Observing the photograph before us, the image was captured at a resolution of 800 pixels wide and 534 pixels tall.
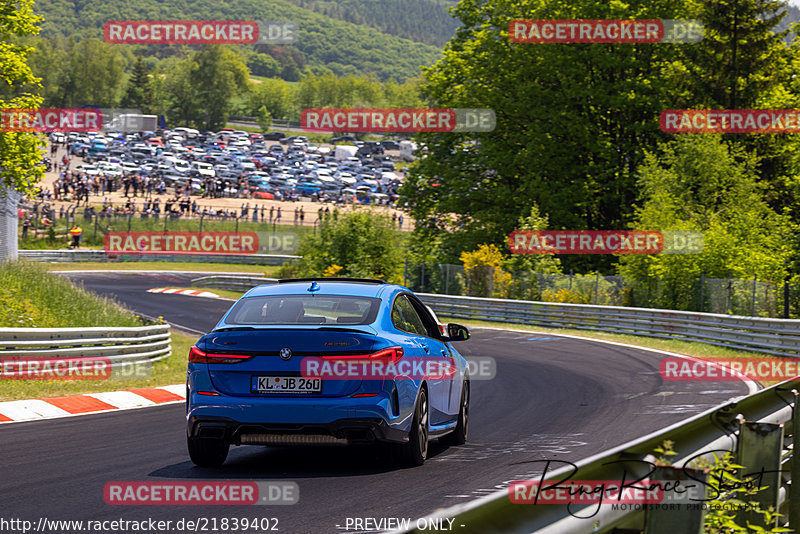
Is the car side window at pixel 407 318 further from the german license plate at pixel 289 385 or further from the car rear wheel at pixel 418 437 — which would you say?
the german license plate at pixel 289 385

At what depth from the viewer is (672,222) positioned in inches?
1474

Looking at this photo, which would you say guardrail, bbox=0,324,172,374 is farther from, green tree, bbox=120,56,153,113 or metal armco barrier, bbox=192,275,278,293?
green tree, bbox=120,56,153,113

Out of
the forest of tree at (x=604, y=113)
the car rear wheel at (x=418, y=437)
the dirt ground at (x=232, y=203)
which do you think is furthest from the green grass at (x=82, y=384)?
the dirt ground at (x=232, y=203)

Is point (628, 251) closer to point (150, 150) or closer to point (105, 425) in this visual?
point (105, 425)

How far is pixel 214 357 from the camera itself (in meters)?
8.34

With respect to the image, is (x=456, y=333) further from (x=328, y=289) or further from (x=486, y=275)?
(x=486, y=275)

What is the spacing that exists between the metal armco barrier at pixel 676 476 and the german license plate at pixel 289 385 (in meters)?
3.58

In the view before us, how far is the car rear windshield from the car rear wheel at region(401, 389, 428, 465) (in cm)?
87

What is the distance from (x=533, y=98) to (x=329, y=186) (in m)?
66.0

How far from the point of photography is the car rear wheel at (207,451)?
8648 millimetres

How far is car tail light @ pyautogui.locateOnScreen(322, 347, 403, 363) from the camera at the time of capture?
8.17 metres

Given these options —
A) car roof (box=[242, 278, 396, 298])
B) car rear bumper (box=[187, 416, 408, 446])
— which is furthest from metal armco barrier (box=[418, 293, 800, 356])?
car rear bumper (box=[187, 416, 408, 446])

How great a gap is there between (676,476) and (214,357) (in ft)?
17.5

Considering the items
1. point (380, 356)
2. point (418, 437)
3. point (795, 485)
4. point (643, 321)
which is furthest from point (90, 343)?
point (643, 321)
